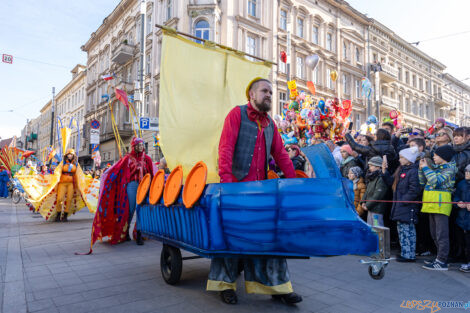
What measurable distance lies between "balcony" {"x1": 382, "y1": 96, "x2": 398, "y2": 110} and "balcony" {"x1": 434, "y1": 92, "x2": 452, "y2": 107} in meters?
11.6

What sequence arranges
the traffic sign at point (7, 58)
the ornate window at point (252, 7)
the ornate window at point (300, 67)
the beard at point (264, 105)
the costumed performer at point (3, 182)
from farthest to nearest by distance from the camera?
the ornate window at point (300, 67), the ornate window at point (252, 7), the costumed performer at point (3, 182), the traffic sign at point (7, 58), the beard at point (264, 105)

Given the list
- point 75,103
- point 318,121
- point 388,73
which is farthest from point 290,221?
point 75,103

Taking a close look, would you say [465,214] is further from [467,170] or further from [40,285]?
[40,285]

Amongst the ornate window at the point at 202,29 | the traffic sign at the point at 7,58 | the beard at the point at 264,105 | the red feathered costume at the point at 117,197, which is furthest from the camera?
the ornate window at the point at 202,29

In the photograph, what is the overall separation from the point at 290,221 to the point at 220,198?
569mm

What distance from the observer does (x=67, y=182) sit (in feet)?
28.5

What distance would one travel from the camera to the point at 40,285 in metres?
3.45

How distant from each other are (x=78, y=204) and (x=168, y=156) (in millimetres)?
6422

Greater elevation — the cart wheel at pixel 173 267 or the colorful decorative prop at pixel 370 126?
the colorful decorative prop at pixel 370 126

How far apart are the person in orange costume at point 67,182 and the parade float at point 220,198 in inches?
220

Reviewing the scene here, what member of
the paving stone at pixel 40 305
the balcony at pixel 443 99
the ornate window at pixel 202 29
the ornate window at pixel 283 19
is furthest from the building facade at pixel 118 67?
the balcony at pixel 443 99

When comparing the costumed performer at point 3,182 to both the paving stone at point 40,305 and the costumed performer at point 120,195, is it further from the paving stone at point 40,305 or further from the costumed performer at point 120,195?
the paving stone at point 40,305

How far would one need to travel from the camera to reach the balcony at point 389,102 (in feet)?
102

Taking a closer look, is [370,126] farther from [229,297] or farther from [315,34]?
[315,34]
